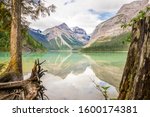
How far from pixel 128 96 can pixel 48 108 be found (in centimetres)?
141

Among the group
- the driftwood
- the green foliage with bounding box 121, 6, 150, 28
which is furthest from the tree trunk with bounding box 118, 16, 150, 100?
the driftwood

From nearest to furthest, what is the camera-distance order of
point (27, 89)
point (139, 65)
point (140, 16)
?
point (139, 65) → point (140, 16) → point (27, 89)

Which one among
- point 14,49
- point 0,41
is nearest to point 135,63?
point 14,49

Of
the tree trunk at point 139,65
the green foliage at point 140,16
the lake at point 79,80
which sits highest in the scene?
the green foliage at point 140,16

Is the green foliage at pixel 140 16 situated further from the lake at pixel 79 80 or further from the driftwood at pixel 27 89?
the lake at pixel 79 80

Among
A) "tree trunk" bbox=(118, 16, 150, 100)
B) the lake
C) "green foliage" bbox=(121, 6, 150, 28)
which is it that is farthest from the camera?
the lake

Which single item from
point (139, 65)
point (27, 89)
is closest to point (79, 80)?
point (27, 89)

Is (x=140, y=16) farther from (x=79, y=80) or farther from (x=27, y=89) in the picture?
(x=79, y=80)

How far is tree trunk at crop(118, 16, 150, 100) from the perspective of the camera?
4.20m

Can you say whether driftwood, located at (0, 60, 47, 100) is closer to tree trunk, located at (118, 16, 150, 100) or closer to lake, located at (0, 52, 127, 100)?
lake, located at (0, 52, 127, 100)

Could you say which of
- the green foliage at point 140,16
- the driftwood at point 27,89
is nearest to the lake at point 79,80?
the driftwood at point 27,89

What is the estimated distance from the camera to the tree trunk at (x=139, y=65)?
4.20m

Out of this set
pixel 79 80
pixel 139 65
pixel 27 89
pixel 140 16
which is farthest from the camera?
pixel 79 80

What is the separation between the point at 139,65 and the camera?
431 centimetres
